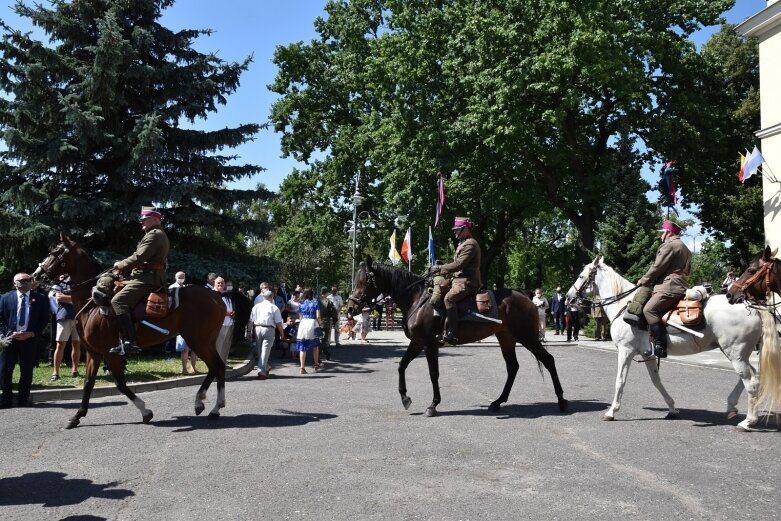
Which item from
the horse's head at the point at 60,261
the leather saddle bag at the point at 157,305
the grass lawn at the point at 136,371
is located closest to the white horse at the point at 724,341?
the leather saddle bag at the point at 157,305

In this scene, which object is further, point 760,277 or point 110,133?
point 110,133

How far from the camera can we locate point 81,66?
18641mm

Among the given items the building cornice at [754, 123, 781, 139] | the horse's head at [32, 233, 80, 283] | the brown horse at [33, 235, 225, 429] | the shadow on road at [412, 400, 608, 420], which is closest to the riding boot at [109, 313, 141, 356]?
the brown horse at [33, 235, 225, 429]

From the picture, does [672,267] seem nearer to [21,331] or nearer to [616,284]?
[616,284]

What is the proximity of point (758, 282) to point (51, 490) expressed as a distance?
349 inches

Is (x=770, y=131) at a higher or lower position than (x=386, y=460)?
higher

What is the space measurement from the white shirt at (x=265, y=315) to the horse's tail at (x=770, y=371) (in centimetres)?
968

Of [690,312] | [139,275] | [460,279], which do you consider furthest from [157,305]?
[690,312]

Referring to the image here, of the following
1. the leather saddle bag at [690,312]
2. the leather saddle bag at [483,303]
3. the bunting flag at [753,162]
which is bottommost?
the leather saddle bag at [690,312]

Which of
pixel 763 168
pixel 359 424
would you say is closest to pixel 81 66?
pixel 359 424

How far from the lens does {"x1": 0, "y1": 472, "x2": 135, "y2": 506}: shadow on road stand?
603 cm

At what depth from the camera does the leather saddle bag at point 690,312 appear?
9.35 metres

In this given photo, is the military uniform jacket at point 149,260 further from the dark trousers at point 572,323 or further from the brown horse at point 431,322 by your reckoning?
the dark trousers at point 572,323

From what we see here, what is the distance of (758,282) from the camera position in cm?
938
